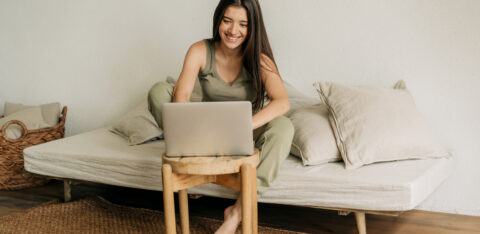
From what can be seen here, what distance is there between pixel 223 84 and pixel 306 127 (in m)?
0.43

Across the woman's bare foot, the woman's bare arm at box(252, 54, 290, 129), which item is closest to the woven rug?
the woman's bare foot

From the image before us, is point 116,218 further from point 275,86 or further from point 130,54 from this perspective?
point 130,54

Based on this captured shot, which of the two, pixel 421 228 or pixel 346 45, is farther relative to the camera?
pixel 346 45

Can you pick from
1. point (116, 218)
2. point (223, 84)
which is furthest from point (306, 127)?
point (116, 218)

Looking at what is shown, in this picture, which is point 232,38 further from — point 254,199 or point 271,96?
point 254,199

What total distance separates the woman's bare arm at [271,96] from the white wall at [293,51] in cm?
61

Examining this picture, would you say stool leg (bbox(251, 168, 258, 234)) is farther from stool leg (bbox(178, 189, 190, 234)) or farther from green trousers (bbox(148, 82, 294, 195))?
stool leg (bbox(178, 189, 190, 234))

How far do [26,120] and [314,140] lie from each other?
205 cm

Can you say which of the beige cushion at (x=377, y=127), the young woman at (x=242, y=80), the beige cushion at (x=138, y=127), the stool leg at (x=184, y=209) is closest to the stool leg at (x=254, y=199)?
the young woman at (x=242, y=80)

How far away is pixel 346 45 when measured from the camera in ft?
7.77

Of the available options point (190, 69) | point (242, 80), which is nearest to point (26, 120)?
point (190, 69)

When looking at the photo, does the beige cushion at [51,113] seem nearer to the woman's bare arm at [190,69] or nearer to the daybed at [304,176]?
the daybed at [304,176]

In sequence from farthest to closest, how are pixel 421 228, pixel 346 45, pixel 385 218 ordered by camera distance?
pixel 346 45 < pixel 385 218 < pixel 421 228

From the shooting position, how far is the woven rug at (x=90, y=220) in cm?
209
